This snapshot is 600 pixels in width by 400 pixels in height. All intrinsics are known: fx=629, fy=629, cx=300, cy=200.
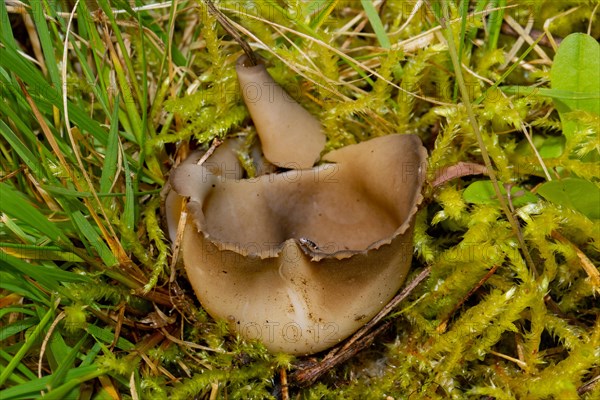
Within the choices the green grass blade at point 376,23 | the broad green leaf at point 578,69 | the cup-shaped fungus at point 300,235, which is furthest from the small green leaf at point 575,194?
the green grass blade at point 376,23

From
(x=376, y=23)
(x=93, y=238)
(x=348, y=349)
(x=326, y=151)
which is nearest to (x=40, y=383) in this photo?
(x=93, y=238)

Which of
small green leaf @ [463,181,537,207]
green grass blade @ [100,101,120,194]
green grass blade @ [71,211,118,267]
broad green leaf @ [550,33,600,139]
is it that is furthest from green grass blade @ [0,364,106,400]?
broad green leaf @ [550,33,600,139]

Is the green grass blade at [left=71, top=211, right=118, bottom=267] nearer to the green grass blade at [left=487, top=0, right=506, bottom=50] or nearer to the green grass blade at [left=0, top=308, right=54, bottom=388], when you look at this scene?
the green grass blade at [left=0, top=308, right=54, bottom=388]

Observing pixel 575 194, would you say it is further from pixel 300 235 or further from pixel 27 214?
pixel 27 214

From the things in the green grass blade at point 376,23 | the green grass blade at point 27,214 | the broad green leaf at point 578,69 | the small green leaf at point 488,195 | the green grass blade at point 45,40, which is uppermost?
the green grass blade at point 45,40

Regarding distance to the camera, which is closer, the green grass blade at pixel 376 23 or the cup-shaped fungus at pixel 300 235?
the cup-shaped fungus at pixel 300 235

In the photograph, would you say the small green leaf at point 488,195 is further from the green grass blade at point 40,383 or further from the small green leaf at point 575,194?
the green grass blade at point 40,383
